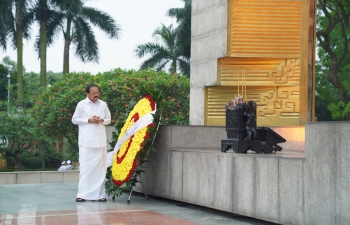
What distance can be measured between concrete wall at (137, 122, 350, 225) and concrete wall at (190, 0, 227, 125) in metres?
1.55

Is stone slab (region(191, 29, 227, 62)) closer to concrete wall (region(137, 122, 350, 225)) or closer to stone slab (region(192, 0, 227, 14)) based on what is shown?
stone slab (region(192, 0, 227, 14))

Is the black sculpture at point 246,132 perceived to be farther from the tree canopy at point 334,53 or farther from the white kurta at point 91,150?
the tree canopy at point 334,53

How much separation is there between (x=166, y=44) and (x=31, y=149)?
1217cm

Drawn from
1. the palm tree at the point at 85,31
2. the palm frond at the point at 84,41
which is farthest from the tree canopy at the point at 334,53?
the palm frond at the point at 84,41

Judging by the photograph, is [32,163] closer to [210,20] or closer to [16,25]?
[16,25]

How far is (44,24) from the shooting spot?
40.2 m

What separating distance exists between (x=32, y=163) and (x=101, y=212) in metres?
27.3

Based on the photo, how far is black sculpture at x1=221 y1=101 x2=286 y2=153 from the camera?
1007cm

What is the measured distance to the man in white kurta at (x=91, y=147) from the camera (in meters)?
11.4

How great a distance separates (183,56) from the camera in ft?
148

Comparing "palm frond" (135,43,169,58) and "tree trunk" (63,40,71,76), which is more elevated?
"palm frond" (135,43,169,58)

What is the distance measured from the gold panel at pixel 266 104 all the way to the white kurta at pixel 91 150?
9.00 ft

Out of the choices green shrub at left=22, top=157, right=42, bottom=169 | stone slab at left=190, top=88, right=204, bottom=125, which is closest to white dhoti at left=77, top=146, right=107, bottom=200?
stone slab at left=190, top=88, right=204, bottom=125

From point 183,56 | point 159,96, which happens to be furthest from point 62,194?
point 183,56
